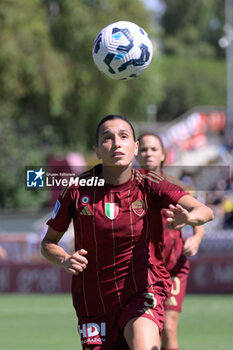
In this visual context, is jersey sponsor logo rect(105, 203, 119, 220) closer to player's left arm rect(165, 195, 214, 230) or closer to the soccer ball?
player's left arm rect(165, 195, 214, 230)

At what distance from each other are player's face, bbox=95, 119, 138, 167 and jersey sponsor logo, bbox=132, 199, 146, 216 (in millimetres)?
280

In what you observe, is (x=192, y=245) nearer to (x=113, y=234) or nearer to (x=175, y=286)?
(x=175, y=286)

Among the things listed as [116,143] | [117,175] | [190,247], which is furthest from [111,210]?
Answer: [190,247]

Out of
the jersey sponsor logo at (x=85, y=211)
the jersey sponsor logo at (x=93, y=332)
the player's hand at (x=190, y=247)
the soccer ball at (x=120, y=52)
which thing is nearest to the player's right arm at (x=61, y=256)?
the jersey sponsor logo at (x=85, y=211)

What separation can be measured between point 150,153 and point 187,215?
8.93 feet

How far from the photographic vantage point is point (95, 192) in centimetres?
572

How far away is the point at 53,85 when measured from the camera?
3588 centimetres

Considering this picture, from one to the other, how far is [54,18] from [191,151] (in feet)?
32.4

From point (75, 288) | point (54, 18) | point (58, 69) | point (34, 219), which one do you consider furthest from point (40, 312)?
point (54, 18)

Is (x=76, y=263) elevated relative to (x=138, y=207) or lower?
lower

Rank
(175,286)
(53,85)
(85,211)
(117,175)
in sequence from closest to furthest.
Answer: (85,211) < (117,175) < (175,286) < (53,85)

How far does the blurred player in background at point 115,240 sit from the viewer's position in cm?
556

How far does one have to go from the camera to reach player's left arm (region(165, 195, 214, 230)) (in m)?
5.29

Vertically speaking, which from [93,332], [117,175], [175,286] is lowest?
[93,332]
